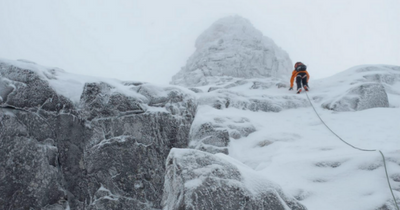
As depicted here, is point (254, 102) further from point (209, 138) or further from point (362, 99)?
point (209, 138)

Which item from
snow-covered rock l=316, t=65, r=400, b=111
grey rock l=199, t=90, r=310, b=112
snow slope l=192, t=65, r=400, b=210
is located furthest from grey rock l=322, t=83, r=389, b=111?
grey rock l=199, t=90, r=310, b=112

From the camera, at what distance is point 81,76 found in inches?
433

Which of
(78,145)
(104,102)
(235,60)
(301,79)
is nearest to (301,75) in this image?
(301,79)

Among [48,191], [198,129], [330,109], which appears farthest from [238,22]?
[48,191]

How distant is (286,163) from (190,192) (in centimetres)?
429

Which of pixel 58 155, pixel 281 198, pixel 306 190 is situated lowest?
pixel 58 155

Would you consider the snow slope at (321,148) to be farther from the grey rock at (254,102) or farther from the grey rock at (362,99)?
the grey rock at (362,99)

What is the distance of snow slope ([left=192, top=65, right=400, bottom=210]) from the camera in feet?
19.9

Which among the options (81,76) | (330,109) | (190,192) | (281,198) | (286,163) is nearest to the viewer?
(190,192)

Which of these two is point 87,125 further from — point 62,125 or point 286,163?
point 286,163

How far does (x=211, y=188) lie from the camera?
4.50 meters

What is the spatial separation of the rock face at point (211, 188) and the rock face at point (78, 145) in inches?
159

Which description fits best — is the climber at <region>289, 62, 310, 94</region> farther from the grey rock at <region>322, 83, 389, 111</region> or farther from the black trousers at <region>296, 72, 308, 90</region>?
the grey rock at <region>322, 83, 389, 111</region>

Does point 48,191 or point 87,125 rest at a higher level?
point 87,125
